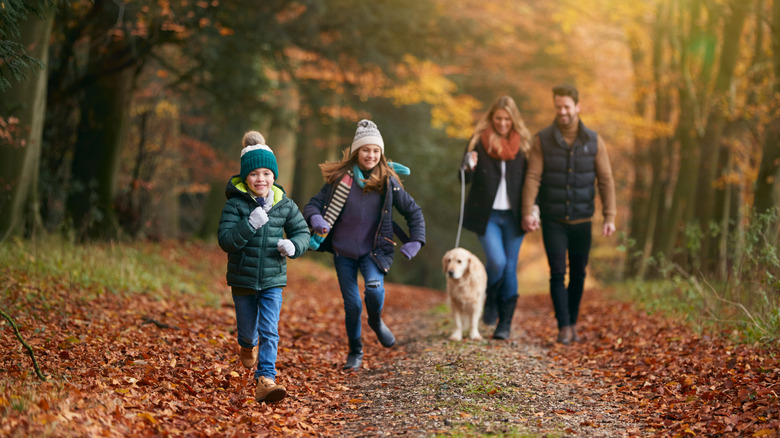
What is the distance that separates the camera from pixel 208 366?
5934 millimetres

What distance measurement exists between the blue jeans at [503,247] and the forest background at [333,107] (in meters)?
1.48

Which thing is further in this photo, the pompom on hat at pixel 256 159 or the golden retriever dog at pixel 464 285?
the golden retriever dog at pixel 464 285

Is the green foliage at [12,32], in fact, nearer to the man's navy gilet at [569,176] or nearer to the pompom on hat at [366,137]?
the pompom on hat at [366,137]

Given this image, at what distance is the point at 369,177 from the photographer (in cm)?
637

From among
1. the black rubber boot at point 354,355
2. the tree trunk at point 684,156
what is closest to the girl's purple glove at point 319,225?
the black rubber boot at point 354,355

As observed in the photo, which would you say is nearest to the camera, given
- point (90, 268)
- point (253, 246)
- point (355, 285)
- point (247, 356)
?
point (253, 246)

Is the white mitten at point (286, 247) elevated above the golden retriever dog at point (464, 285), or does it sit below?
above

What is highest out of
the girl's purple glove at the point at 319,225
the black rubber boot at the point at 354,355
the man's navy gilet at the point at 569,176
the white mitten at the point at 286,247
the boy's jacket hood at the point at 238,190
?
the man's navy gilet at the point at 569,176

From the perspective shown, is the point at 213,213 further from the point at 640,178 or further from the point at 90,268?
the point at 640,178

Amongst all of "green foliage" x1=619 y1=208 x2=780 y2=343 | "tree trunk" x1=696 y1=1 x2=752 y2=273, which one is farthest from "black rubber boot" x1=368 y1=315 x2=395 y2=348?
"tree trunk" x1=696 y1=1 x2=752 y2=273

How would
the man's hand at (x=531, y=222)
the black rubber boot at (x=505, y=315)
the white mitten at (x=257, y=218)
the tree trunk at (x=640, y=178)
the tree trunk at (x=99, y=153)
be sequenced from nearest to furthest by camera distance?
the white mitten at (x=257, y=218) → the man's hand at (x=531, y=222) → the black rubber boot at (x=505, y=315) → the tree trunk at (x=99, y=153) → the tree trunk at (x=640, y=178)

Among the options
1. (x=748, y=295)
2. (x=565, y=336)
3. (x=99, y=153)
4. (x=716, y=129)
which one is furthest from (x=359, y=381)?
(x=716, y=129)

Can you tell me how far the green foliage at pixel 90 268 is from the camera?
830 centimetres

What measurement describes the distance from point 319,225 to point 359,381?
1422 mm
